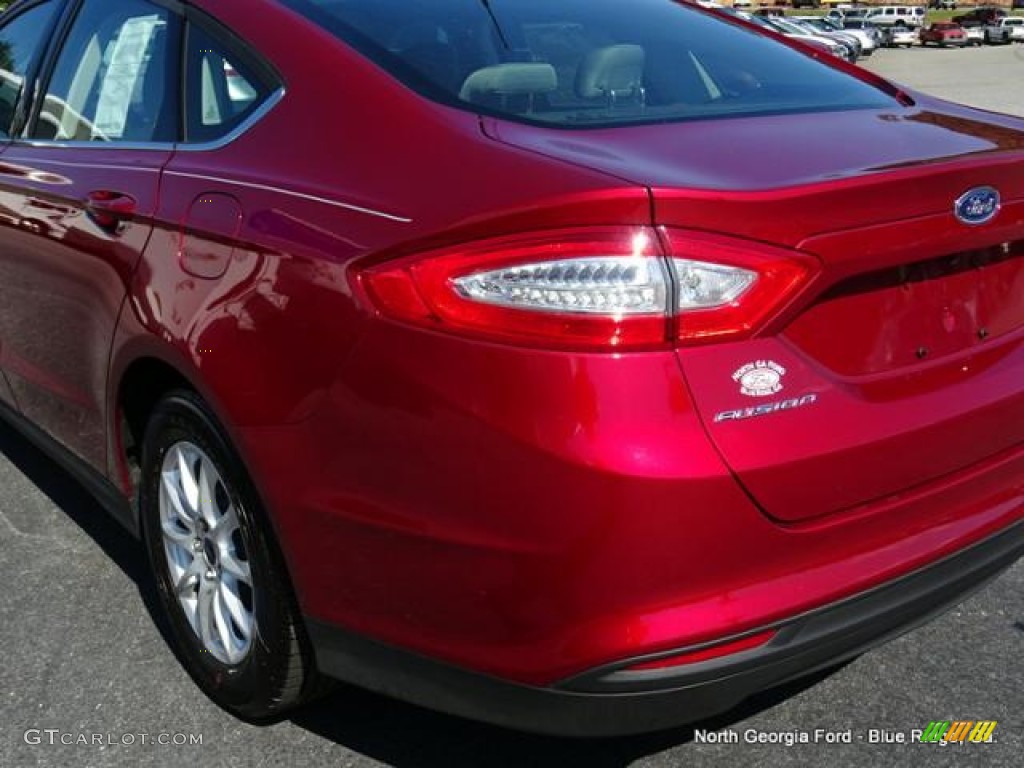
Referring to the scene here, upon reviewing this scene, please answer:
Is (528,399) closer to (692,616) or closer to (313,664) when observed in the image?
(692,616)

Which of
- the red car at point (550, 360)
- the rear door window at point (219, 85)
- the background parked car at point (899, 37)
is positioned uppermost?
the rear door window at point (219, 85)

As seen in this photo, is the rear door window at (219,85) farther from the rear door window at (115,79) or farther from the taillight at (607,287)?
the taillight at (607,287)

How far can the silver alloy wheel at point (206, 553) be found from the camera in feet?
7.91

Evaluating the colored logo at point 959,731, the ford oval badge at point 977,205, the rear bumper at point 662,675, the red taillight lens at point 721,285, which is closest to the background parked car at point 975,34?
the colored logo at point 959,731

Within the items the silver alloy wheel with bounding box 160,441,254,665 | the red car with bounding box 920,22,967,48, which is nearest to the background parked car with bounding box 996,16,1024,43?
the red car with bounding box 920,22,967,48

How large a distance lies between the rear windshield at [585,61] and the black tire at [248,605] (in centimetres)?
86

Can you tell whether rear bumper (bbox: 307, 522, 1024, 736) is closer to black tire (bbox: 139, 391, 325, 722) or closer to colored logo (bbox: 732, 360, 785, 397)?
black tire (bbox: 139, 391, 325, 722)

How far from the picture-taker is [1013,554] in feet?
7.42

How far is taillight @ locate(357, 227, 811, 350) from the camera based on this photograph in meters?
1.70

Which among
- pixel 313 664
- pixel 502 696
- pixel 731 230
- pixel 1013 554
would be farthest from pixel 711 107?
pixel 313 664

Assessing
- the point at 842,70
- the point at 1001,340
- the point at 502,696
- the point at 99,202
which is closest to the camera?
the point at 502,696

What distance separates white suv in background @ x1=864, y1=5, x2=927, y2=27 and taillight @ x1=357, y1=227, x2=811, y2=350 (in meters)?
70.7

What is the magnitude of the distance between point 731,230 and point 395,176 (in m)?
0.59

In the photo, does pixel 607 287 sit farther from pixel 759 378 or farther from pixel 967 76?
pixel 967 76
